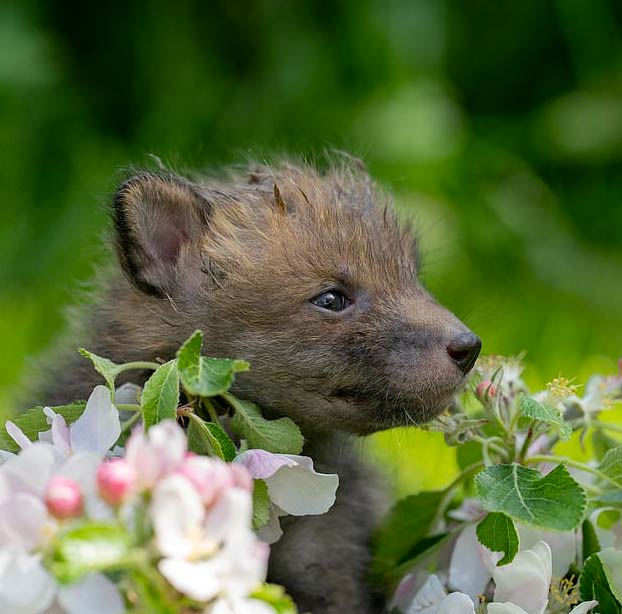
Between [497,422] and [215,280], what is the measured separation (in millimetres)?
455

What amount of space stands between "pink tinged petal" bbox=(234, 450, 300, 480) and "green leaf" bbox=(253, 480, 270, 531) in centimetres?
1

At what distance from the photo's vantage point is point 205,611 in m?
0.97

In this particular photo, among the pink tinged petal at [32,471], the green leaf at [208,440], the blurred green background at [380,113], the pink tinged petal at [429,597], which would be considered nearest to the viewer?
the pink tinged petal at [32,471]

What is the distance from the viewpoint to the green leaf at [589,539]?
1.56 m

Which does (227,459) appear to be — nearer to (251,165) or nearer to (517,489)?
(517,489)

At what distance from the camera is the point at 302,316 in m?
1.60

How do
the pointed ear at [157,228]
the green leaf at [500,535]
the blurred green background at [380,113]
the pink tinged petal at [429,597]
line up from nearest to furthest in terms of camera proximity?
the green leaf at [500,535], the pink tinged petal at [429,597], the pointed ear at [157,228], the blurred green background at [380,113]

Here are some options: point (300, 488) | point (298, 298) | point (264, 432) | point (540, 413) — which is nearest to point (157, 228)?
point (298, 298)

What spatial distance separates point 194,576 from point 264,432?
53 cm

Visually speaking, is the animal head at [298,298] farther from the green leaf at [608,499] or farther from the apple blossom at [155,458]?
the apple blossom at [155,458]

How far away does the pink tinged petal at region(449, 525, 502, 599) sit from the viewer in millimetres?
1574

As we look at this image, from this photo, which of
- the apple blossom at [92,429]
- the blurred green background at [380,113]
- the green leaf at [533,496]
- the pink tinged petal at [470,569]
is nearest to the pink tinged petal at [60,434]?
the apple blossom at [92,429]

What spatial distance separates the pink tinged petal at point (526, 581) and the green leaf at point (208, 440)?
38 centimetres

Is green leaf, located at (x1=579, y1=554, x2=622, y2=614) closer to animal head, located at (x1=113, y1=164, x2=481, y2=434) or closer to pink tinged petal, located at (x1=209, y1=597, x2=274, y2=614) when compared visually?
animal head, located at (x1=113, y1=164, x2=481, y2=434)
